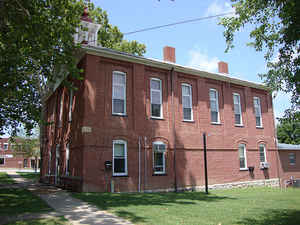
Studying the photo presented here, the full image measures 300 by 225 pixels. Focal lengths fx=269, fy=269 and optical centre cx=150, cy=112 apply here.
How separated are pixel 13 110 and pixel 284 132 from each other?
51.9 metres

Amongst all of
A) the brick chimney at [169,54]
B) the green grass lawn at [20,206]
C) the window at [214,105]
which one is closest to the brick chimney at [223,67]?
the window at [214,105]

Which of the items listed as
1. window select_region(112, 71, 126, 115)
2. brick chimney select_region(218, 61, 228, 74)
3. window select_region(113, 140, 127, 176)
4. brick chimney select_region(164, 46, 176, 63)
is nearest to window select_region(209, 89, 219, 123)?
brick chimney select_region(164, 46, 176, 63)

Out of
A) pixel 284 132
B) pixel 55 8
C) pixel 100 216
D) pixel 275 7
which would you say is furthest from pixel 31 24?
pixel 284 132

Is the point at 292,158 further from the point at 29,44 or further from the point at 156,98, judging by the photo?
the point at 29,44

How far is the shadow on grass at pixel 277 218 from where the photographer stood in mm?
7867

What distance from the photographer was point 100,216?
8.32 metres

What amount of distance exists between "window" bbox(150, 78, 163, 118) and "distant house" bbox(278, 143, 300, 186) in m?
13.7

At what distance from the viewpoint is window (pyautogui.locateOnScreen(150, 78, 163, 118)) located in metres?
18.0

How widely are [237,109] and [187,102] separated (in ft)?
18.8

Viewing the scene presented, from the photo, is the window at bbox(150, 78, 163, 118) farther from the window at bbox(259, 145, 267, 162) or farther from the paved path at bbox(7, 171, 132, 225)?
the window at bbox(259, 145, 267, 162)

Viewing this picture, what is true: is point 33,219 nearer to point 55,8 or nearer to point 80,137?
point 80,137

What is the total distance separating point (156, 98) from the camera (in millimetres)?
18344

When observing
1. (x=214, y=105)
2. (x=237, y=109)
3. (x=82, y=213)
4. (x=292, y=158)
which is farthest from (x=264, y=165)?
(x=82, y=213)

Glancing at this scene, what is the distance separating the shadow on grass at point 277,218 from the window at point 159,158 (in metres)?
8.33
